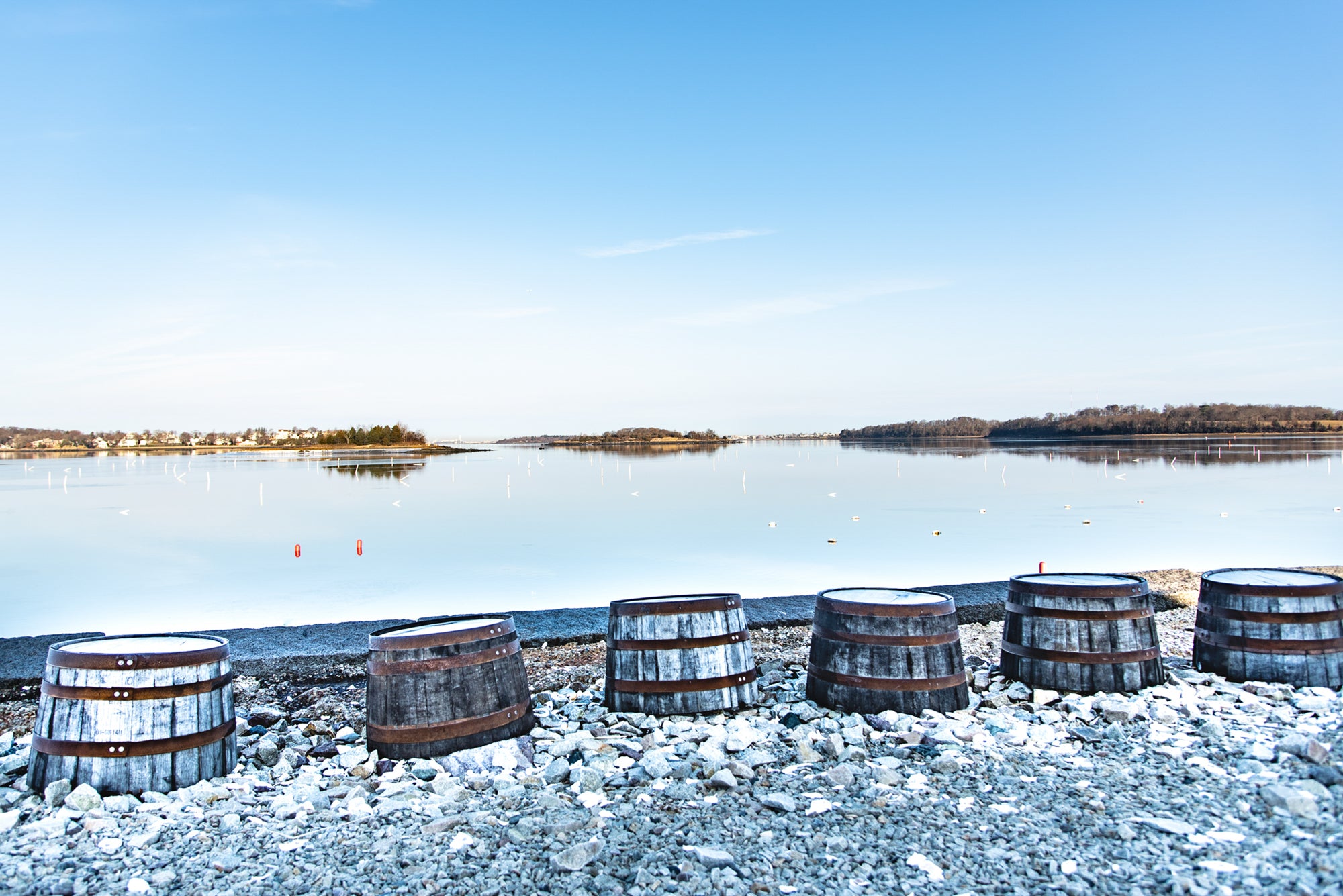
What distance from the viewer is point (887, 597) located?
563 centimetres

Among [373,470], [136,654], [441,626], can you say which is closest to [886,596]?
[441,626]

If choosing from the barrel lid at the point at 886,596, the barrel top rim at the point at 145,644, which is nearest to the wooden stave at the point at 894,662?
the barrel lid at the point at 886,596

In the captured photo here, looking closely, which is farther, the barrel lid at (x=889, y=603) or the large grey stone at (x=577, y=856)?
the barrel lid at (x=889, y=603)

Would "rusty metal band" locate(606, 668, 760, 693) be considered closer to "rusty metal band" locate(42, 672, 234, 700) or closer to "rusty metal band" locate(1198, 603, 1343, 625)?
"rusty metal band" locate(42, 672, 234, 700)

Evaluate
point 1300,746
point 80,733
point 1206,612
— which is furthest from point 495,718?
point 1206,612

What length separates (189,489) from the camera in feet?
126

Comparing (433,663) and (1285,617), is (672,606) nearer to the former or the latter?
(433,663)

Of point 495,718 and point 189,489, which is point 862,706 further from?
point 189,489

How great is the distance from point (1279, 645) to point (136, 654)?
6.77 m

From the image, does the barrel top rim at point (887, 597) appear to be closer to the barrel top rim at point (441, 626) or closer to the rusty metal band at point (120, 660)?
the barrel top rim at point (441, 626)

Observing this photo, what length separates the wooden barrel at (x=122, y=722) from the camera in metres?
4.19

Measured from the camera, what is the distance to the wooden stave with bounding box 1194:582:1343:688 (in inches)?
221

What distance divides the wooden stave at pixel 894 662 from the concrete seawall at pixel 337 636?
291 centimetres

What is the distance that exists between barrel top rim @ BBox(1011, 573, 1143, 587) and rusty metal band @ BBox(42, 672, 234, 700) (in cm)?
491
